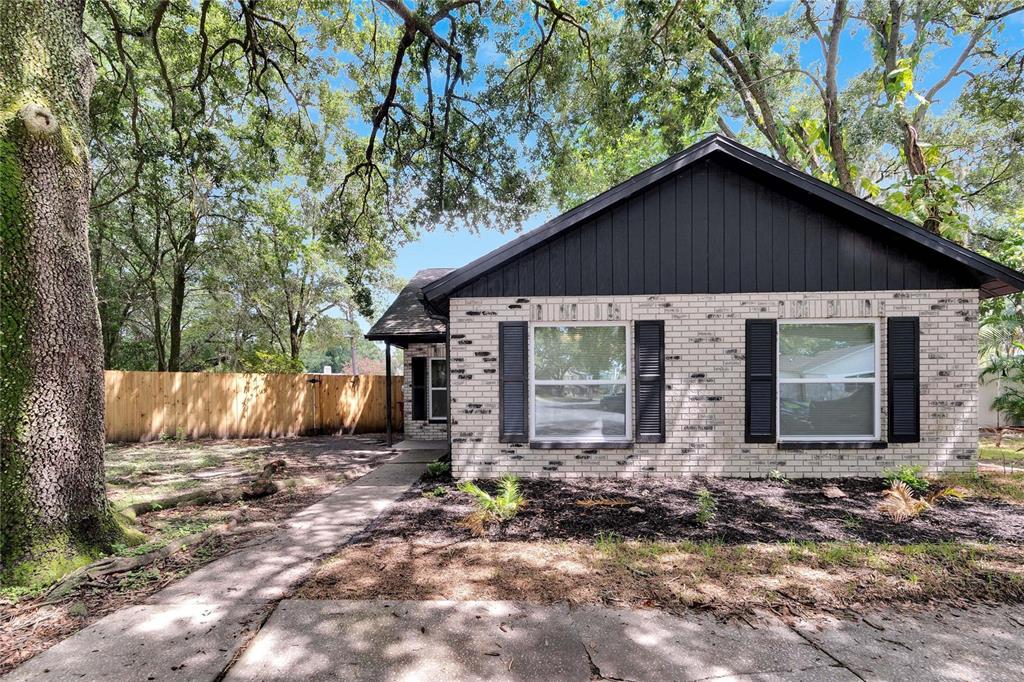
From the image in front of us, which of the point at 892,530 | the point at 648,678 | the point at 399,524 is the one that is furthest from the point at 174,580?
the point at 892,530

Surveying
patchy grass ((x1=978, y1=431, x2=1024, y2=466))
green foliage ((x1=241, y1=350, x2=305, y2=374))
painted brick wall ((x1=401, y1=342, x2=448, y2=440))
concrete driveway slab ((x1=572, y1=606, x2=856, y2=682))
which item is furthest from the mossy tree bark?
patchy grass ((x1=978, y1=431, x2=1024, y2=466))

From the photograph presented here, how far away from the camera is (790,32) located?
1255 cm

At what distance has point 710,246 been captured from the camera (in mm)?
6457

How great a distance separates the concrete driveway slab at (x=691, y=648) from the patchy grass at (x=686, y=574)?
0.64ft

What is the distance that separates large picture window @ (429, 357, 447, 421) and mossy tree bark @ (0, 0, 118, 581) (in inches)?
287

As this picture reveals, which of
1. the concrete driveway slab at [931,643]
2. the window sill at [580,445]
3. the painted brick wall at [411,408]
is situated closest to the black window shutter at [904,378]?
the window sill at [580,445]

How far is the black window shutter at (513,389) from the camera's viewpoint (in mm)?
6520

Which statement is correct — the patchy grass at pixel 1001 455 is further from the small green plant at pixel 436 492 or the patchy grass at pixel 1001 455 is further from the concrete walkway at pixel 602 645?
the small green plant at pixel 436 492

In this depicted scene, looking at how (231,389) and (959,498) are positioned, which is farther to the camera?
(231,389)

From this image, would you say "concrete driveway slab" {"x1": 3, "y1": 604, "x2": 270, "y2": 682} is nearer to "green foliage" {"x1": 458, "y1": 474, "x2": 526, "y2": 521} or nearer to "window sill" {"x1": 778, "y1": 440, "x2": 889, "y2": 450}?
"green foliage" {"x1": 458, "y1": 474, "x2": 526, "y2": 521}

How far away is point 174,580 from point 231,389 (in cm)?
1019

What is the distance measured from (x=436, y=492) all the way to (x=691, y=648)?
12.8 feet

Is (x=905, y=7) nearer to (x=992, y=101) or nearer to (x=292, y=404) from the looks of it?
(x=992, y=101)

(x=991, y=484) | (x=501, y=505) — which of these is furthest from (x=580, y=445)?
(x=991, y=484)
